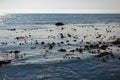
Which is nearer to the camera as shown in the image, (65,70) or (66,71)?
(66,71)

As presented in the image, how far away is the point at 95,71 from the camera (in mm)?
24516

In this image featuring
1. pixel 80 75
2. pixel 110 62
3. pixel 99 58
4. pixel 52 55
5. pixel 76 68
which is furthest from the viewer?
pixel 52 55

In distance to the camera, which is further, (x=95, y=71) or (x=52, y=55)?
(x=52, y=55)

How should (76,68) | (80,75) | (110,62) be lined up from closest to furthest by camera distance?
(80,75), (76,68), (110,62)

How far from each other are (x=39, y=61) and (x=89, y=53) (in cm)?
770

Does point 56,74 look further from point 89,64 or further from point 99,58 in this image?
point 99,58

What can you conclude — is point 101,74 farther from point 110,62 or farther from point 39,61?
point 39,61

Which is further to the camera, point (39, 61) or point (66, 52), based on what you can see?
point (66, 52)

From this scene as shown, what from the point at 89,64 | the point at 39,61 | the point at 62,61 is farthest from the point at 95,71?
the point at 39,61

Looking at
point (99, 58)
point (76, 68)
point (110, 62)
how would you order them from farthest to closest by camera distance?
point (99, 58), point (110, 62), point (76, 68)

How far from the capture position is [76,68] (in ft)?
84.6

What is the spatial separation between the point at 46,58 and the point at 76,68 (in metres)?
5.93

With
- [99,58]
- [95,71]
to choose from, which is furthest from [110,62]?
[95,71]

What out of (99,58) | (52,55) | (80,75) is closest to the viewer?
(80,75)
